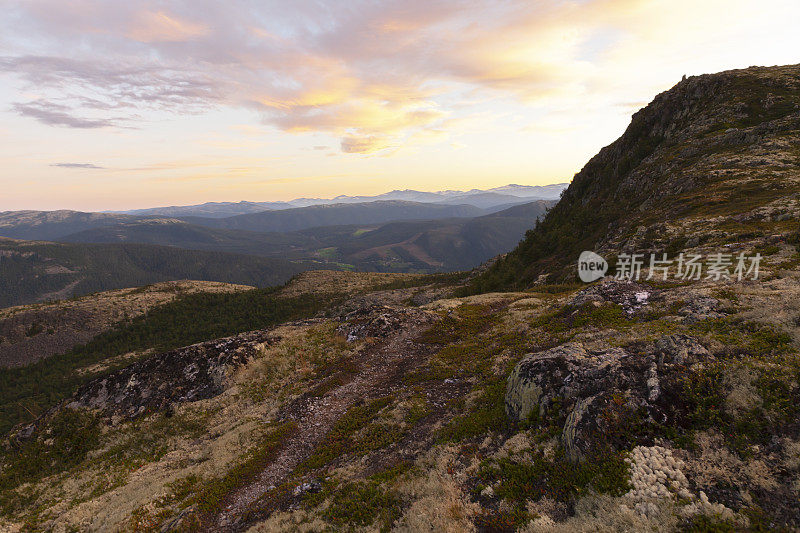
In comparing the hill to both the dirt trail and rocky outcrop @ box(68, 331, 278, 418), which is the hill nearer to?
rocky outcrop @ box(68, 331, 278, 418)

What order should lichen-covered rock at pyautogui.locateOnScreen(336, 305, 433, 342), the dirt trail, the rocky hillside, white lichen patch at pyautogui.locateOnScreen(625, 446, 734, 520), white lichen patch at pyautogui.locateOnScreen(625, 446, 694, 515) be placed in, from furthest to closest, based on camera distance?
lichen-covered rock at pyautogui.locateOnScreen(336, 305, 433, 342) < the dirt trail < the rocky hillside < white lichen patch at pyautogui.locateOnScreen(625, 446, 694, 515) < white lichen patch at pyautogui.locateOnScreen(625, 446, 734, 520)

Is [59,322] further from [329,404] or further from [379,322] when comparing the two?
[329,404]

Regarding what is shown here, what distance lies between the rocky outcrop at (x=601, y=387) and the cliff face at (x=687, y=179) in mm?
31675

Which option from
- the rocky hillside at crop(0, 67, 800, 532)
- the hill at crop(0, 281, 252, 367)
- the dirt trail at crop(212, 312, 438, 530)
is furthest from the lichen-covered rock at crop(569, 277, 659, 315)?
the hill at crop(0, 281, 252, 367)

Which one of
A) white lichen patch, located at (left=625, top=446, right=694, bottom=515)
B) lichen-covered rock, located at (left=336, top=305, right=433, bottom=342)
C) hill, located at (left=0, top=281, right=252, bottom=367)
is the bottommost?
hill, located at (left=0, top=281, right=252, bottom=367)

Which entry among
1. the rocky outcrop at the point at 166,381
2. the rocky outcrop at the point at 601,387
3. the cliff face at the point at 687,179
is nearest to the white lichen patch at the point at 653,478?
the rocky outcrop at the point at 601,387

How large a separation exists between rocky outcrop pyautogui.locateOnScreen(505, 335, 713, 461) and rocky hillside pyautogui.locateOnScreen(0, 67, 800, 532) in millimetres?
84

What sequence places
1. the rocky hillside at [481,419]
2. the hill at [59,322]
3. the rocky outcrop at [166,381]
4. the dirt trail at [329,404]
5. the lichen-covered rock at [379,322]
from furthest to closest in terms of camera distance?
the hill at [59,322] < the lichen-covered rock at [379,322] < the rocky outcrop at [166,381] < the dirt trail at [329,404] < the rocky hillside at [481,419]

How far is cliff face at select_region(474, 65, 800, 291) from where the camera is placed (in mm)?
42416

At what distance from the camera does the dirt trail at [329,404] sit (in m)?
17.4

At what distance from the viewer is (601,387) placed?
14.2 m

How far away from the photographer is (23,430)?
29688 mm

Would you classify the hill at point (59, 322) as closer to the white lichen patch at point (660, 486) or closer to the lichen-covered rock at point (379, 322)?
the lichen-covered rock at point (379, 322)

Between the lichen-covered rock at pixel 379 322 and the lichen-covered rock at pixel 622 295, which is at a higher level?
the lichen-covered rock at pixel 622 295
